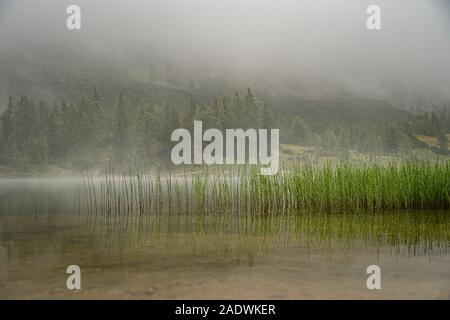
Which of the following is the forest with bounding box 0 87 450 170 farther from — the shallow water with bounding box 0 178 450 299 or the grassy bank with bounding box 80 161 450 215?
the shallow water with bounding box 0 178 450 299

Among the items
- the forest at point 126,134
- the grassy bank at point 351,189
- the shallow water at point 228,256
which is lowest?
the shallow water at point 228,256

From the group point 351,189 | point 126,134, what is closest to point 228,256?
point 351,189

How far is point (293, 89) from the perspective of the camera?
48.0 meters

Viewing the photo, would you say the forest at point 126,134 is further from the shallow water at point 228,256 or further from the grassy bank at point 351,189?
the shallow water at point 228,256

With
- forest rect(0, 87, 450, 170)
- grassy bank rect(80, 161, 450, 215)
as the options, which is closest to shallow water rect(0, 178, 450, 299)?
grassy bank rect(80, 161, 450, 215)

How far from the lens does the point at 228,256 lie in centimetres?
285

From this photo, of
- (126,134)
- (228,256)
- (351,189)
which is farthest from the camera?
(126,134)

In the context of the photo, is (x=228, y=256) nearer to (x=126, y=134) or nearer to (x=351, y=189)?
(x=351, y=189)

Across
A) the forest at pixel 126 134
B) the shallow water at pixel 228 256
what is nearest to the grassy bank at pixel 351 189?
the shallow water at pixel 228 256

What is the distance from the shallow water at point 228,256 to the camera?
7.30 feet

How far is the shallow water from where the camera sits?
7.30 feet

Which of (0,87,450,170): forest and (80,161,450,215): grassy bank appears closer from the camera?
(80,161,450,215): grassy bank
